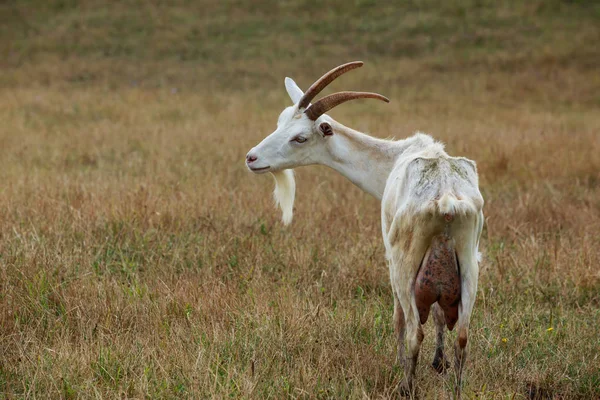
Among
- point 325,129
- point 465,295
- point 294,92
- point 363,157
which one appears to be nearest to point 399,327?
point 465,295

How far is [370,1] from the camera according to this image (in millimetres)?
25891

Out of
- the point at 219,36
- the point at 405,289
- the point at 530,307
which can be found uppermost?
the point at 219,36

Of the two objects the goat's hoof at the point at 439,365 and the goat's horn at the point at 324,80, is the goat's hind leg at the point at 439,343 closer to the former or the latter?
the goat's hoof at the point at 439,365

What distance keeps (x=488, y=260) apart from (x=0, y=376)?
11.1ft

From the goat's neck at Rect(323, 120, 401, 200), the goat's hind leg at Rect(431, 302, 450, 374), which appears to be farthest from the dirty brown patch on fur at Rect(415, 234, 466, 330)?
the goat's neck at Rect(323, 120, 401, 200)

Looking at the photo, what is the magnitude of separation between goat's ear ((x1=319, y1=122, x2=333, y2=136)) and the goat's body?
1005 millimetres

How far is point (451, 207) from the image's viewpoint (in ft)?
9.66

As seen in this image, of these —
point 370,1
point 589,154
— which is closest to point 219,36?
point 370,1

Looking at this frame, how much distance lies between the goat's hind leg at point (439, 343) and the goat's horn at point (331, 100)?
1.24 metres

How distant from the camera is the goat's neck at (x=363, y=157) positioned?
418cm

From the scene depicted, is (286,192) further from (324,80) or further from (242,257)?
(324,80)

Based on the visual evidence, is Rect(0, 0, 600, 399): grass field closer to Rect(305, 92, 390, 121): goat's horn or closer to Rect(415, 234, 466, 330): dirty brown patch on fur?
Rect(415, 234, 466, 330): dirty brown patch on fur

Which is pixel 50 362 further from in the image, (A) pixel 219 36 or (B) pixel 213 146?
(A) pixel 219 36

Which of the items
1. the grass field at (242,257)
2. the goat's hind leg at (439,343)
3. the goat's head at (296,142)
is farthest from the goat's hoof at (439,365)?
the goat's head at (296,142)
